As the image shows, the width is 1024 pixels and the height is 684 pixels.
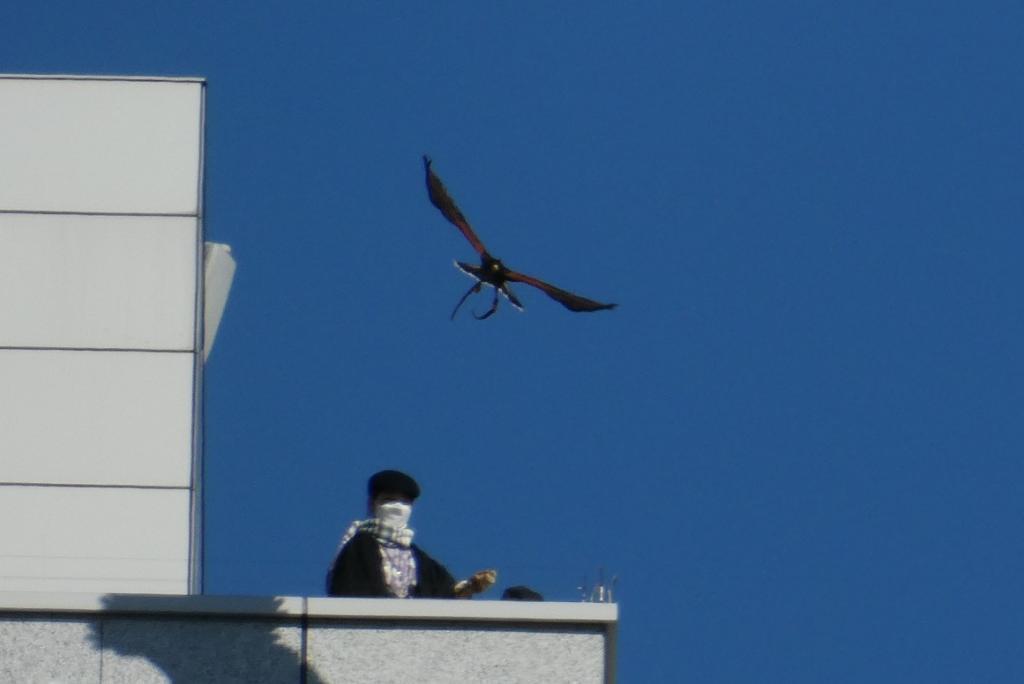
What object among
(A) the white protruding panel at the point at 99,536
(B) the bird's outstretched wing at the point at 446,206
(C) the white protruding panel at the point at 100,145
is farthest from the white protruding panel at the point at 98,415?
(B) the bird's outstretched wing at the point at 446,206

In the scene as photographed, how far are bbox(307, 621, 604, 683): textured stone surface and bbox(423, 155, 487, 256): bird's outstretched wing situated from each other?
1.99 meters

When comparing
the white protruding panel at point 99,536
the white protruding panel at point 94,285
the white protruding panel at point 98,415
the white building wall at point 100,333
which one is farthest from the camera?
the white protruding panel at point 94,285

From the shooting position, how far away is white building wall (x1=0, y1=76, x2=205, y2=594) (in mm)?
24125

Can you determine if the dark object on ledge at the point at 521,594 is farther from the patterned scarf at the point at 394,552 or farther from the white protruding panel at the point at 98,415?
the white protruding panel at the point at 98,415

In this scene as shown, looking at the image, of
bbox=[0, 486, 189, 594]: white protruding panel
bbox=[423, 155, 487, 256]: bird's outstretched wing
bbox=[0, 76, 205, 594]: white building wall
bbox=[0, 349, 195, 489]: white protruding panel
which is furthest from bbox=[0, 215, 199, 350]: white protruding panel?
bbox=[423, 155, 487, 256]: bird's outstretched wing

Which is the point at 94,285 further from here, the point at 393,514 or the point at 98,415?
the point at 393,514

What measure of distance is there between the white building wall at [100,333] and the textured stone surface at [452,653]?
5.22m

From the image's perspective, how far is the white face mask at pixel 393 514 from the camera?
1844 cm

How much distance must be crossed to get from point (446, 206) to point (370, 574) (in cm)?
217

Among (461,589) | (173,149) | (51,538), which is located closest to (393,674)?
(461,589)

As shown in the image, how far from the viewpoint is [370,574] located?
728 inches

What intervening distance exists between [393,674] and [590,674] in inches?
40.0

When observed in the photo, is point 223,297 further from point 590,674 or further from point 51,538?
point 590,674

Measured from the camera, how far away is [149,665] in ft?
60.8
